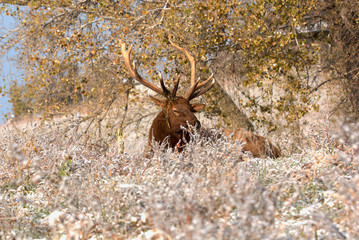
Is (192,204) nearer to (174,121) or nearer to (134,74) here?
(174,121)

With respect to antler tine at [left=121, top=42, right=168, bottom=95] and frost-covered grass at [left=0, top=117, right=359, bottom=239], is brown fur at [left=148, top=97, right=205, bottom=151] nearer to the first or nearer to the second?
antler tine at [left=121, top=42, right=168, bottom=95]

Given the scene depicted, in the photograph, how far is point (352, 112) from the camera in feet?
29.9

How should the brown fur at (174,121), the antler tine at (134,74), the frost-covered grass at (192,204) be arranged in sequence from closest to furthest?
1. the frost-covered grass at (192,204)
2. the brown fur at (174,121)
3. the antler tine at (134,74)

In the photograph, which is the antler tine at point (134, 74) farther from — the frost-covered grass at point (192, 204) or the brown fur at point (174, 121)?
the frost-covered grass at point (192, 204)

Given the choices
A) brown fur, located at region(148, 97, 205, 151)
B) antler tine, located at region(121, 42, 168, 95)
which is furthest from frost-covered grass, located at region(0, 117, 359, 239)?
antler tine, located at region(121, 42, 168, 95)

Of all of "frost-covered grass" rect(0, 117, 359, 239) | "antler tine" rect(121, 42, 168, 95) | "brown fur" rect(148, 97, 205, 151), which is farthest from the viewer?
"antler tine" rect(121, 42, 168, 95)

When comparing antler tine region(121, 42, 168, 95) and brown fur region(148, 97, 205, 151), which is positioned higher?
antler tine region(121, 42, 168, 95)

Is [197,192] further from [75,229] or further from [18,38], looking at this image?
[18,38]

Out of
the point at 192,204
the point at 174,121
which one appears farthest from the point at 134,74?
the point at 192,204

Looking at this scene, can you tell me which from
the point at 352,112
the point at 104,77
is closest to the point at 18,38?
the point at 104,77

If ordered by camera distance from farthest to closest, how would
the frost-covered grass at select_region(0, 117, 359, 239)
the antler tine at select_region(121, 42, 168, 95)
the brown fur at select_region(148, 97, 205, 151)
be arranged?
the antler tine at select_region(121, 42, 168, 95) → the brown fur at select_region(148, 97, 205, 151) → the frost-covered grass at select_region(0, 117, 359, 239)

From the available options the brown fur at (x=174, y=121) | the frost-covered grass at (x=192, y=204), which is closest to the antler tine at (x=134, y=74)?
the brown fur at (x=174, y=121)

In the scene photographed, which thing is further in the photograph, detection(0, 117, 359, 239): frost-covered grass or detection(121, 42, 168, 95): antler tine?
detection(121, 42, 168, 95): antler tine

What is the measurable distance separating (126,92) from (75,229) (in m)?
7.06
